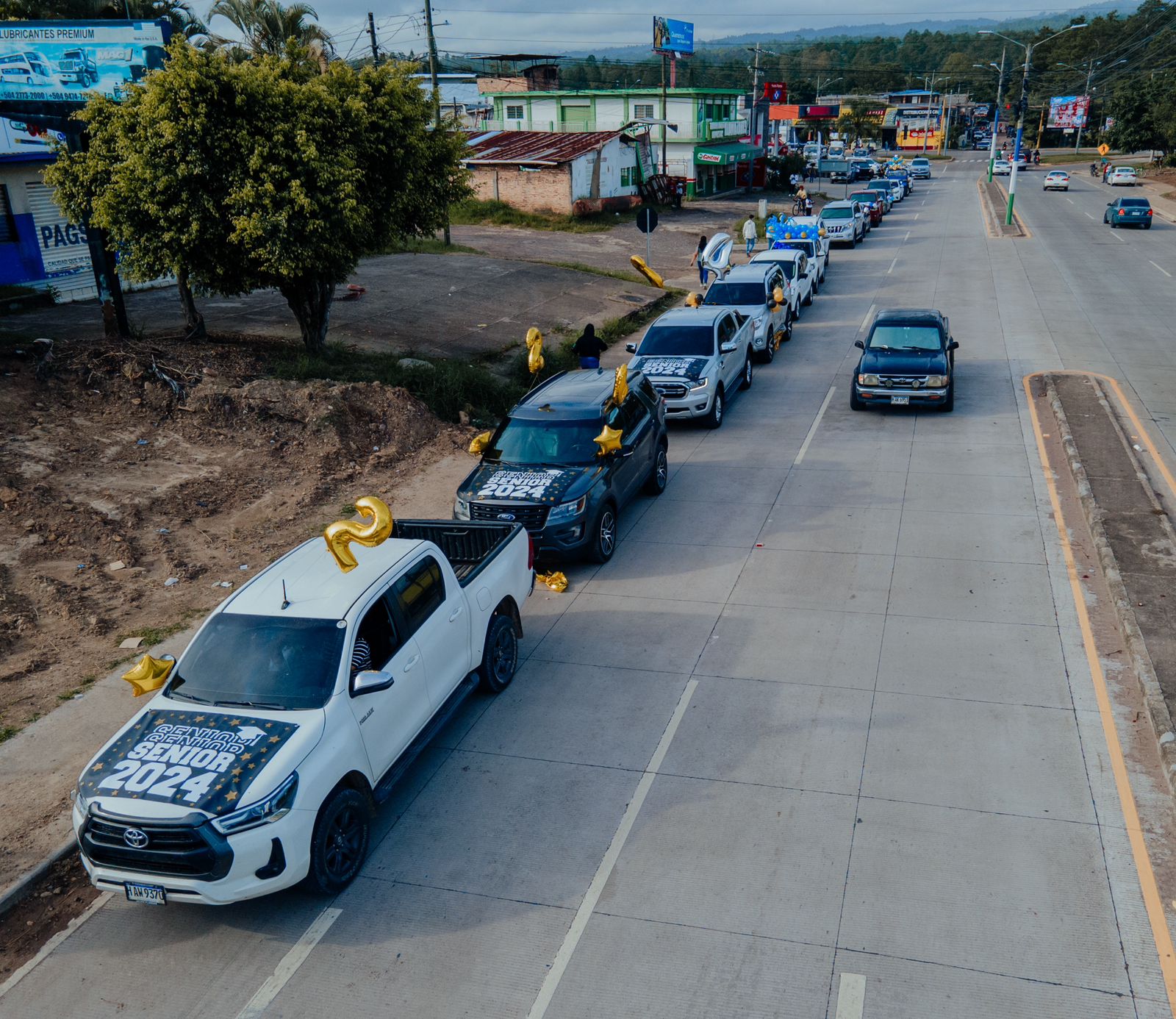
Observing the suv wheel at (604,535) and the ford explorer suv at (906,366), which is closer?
the suv wheel at (604,535)

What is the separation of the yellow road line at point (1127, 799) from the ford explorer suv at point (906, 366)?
5.31 m

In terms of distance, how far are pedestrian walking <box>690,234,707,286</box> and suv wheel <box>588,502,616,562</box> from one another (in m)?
18.3

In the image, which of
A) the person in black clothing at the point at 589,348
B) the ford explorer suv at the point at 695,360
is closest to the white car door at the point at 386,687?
the ford explorer suv at the point at 695,360

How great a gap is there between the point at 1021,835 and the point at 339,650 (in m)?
4.92

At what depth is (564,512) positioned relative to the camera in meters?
11.0

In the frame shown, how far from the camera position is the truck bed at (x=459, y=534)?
30.9 ft

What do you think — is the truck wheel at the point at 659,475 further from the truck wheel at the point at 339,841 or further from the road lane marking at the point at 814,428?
the truck wheel at the point at 339,841

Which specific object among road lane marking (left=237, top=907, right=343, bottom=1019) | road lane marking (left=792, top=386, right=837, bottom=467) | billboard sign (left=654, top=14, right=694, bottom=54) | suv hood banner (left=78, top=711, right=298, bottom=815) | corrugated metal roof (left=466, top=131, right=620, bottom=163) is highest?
billboard sign (left=654, top=14, right=694, bottom=54)

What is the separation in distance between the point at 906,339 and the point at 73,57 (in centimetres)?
1509

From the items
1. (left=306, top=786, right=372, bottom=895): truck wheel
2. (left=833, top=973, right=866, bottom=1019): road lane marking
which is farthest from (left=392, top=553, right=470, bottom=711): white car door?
(left=833, top=973, right=866, bottom=1019): road lane marking

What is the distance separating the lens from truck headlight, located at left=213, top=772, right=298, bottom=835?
18.9 ft

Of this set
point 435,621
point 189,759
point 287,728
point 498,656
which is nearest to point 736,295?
A: point 498,656

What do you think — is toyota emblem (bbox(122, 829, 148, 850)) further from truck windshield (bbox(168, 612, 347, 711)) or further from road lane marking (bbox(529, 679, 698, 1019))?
road lane marking (bbox(529, 679, 698, 1019))

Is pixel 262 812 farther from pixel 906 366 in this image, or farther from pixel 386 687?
pixel 906 366
